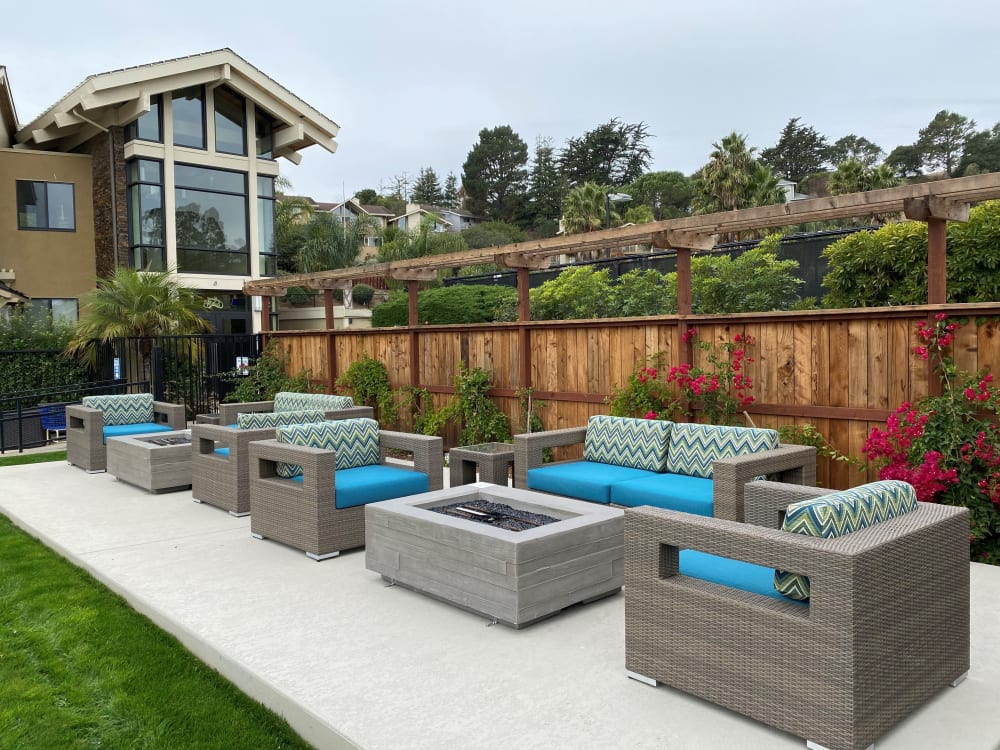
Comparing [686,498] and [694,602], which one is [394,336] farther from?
[694,602]

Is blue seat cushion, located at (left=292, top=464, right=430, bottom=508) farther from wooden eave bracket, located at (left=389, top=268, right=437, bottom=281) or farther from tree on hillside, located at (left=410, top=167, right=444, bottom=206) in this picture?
tree on hillside, located at (left=410, top=167, right=444, bottom=206)

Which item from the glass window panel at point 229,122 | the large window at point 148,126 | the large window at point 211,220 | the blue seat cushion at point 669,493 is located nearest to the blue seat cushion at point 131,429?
the blue seat cushion at point 669,493

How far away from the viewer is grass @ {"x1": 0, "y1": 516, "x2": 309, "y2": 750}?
2.81 m

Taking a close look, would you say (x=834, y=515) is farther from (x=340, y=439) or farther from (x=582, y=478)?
(x=340, y=439)

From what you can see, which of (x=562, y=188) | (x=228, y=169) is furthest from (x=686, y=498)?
(x=562, y=188)

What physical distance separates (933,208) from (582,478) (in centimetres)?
277

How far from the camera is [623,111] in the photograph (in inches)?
1879

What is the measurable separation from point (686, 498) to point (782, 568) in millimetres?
1998

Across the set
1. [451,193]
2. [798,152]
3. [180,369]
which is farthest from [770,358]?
[451,193]

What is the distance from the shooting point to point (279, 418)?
23.1 feet

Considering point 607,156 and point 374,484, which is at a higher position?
point 607,156

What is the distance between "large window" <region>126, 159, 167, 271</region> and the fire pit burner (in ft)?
46.6

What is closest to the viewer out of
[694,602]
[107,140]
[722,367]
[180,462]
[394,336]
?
[694,602]

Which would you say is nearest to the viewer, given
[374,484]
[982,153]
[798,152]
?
[374,484]
